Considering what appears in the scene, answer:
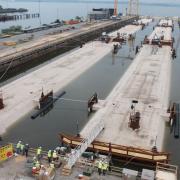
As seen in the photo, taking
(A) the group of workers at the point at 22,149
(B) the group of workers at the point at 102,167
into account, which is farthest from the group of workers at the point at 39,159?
(B) the group of workers at the point at 102,167

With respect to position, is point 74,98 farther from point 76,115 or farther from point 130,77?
point 130,77

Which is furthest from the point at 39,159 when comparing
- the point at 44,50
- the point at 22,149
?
the point at 44,50

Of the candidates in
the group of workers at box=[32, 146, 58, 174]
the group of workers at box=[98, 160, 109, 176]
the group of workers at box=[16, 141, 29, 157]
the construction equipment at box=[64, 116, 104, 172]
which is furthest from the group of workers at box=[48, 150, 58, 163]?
the group of workers at box=[98, 160, 109, 176]

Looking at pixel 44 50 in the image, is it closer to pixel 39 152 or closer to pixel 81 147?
pixel 81 147

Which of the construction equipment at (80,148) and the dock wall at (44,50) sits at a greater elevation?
the dock wall at (44,50)

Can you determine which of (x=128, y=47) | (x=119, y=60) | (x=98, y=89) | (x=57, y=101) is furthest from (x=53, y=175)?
(x=128, y=47)

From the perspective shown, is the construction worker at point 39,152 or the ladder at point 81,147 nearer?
the ladder at point 81,147

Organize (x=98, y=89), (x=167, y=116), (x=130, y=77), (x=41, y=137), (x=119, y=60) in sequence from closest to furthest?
(x=41, y=137) → (x=167, y=116) → (x=98, y=89) → (x=130, y=77) → (x=119, y=60)

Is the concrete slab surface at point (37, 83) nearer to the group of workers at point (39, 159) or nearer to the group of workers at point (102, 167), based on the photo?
the group of workers at point (39, 159)
